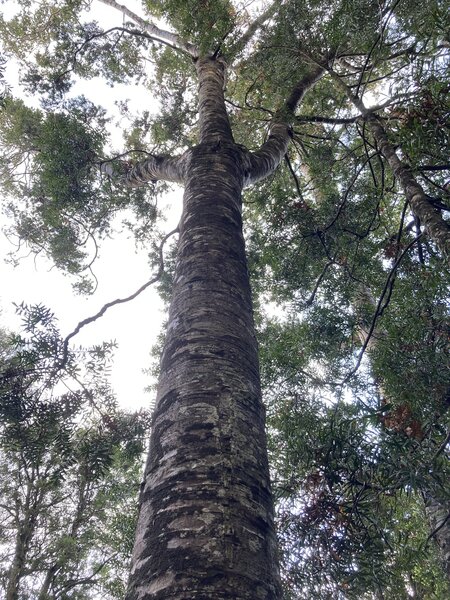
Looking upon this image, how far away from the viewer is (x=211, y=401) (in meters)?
2.12

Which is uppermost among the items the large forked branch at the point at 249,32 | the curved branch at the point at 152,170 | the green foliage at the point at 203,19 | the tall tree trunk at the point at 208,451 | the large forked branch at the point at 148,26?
the large forked branch at the point at 148,26

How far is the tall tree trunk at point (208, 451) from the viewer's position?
1.47 metres

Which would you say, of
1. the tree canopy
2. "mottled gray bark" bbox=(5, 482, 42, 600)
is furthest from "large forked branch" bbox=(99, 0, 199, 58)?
"mottled gray bark" bbox=(5, 482, 42, 600)

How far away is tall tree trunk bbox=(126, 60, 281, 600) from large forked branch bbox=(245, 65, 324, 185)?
2090mm

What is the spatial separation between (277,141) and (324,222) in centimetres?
132

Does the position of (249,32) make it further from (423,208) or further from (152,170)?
(423,208)

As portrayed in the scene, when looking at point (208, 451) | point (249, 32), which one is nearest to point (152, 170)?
point (249, 32)

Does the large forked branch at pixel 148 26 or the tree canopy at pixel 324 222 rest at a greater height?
the large forked branch at pixel 148 26

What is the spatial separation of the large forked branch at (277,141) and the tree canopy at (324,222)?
0.07 metres

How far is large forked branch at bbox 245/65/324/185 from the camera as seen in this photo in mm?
5344

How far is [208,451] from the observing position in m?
1.88

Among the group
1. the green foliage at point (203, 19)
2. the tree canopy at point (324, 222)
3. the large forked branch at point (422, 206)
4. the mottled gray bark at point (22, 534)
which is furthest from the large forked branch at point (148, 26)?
the mottled gray bark at point (22, 534)

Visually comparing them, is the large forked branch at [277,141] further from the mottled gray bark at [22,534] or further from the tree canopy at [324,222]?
the mottled gray bark at [22,534]

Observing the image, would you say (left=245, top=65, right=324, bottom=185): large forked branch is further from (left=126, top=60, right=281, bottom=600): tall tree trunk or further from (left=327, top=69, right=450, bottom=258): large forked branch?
(left=126, top=60, right=281, bottom=600): tall tree trunk
